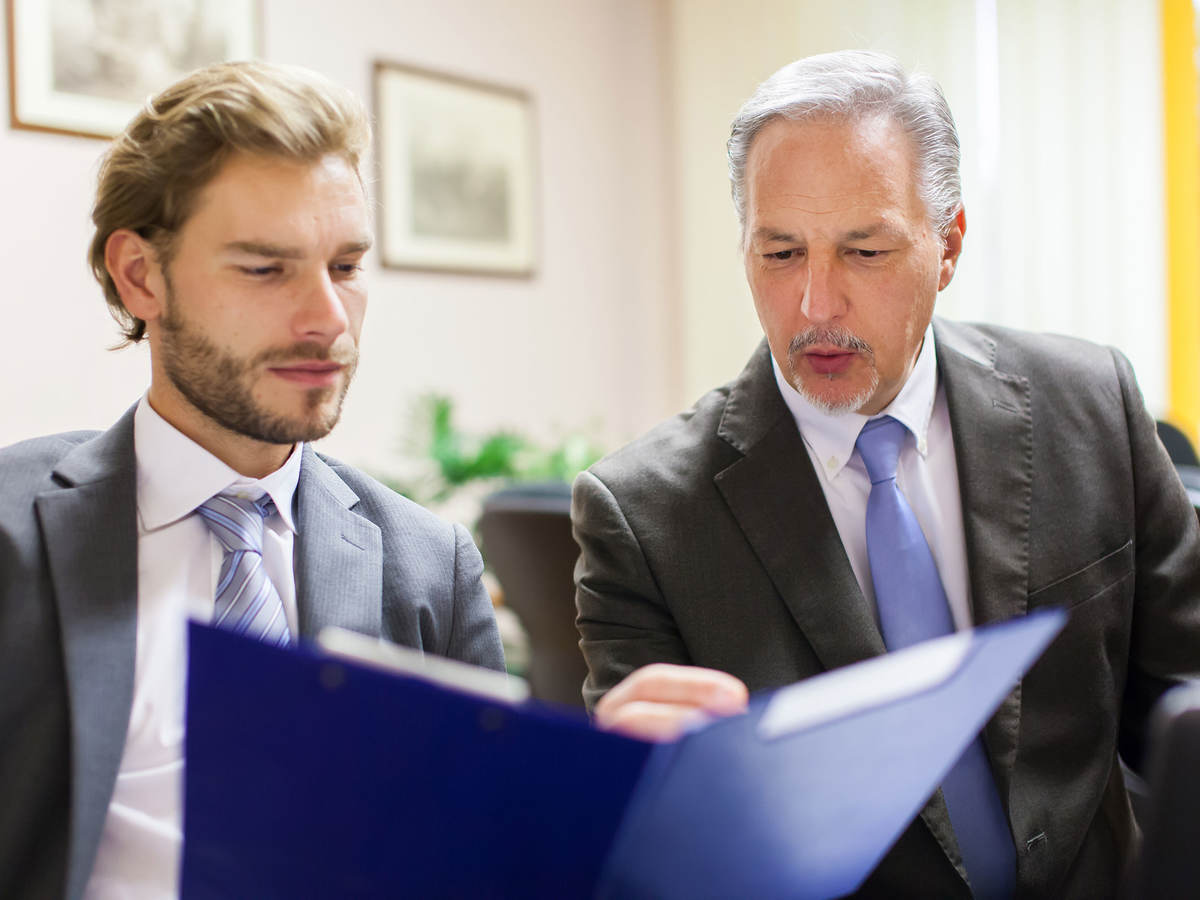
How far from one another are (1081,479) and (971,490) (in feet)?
0.51

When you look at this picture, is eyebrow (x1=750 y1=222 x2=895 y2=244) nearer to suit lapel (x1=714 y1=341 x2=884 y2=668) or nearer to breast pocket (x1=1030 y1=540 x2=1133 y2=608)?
suit lapel (x1=714 y1=341 x2=884 y2=668)

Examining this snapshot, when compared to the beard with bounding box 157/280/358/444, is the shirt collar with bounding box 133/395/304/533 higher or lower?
lower

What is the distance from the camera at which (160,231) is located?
119 centimetres

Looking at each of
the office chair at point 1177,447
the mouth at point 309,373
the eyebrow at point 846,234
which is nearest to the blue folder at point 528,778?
the mouth at point 309,373

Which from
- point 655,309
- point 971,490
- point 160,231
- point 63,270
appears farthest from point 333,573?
point 655,309

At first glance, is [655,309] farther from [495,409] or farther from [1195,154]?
[1195,154]

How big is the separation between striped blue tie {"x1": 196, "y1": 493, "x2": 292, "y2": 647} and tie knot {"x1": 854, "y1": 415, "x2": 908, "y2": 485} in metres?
0.74

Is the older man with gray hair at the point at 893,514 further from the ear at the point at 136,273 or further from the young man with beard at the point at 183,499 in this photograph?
the ear at the point at 136,273

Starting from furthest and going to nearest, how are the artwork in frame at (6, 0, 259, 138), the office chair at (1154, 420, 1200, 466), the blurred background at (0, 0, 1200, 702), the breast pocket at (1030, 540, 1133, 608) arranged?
1. the blurred background at (0, 0, 1200, 702)
2. the artwork in frame at (6, 0, 259, 138)
3. the office chair at (1154, 420, 1200, 466)
4. the breast pocket at (1030, 540, 1133, 608)

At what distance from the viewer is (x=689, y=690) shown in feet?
2.82

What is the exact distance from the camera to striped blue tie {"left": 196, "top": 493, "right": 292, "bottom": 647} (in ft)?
3.78

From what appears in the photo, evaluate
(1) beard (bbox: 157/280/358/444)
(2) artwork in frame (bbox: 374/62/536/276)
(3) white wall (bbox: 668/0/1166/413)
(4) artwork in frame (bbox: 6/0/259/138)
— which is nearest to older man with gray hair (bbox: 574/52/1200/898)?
(1) beard (bbox: 157/280/358/444)

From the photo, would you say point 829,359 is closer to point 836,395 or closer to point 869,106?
point 836,395

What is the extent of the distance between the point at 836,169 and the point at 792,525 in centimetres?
44
